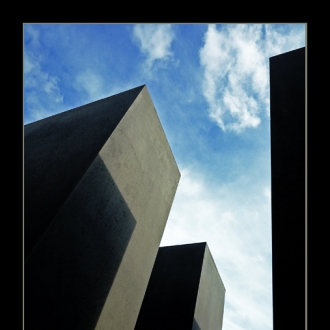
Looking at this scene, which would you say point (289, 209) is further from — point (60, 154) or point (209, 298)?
point (209, 298)

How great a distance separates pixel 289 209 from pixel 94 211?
2770 mm

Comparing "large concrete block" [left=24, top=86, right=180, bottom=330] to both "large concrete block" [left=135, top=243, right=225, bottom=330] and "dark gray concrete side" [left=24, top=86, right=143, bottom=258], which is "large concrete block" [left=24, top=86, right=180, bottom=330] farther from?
"large concrete block" [left=135, top=243, right=225, bottom=330]

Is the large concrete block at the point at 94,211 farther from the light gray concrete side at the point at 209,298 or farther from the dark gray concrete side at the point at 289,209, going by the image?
the light gray concrete side at the point at 209,298

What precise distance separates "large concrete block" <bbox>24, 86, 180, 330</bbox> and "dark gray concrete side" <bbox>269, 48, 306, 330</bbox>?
221 cm

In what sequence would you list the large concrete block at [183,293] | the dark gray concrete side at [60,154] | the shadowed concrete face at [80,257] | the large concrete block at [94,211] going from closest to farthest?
the shadowed concrete face at [80,257] < the large concrete block at [94,211] < the dark gray concrete side at [60,154] < the large concrete block at [183,293]

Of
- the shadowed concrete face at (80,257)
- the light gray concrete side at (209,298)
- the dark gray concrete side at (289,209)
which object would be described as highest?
the light gray concrete side at (209,298)

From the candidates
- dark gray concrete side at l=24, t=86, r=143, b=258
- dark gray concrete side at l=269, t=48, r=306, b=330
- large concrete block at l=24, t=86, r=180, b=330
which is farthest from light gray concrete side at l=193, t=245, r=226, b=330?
dark gray concrete side at l=24, t=86, r=143, b=258

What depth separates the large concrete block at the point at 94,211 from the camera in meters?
3.04

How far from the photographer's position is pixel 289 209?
13.4 ft

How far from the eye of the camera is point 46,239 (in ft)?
→ 9.66

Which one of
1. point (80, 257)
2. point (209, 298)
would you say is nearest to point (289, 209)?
point (80, 257)

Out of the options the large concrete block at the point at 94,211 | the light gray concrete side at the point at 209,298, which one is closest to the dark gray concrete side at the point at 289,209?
the large concrete block at the point at 94,211

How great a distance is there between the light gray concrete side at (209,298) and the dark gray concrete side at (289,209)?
6442 mm
